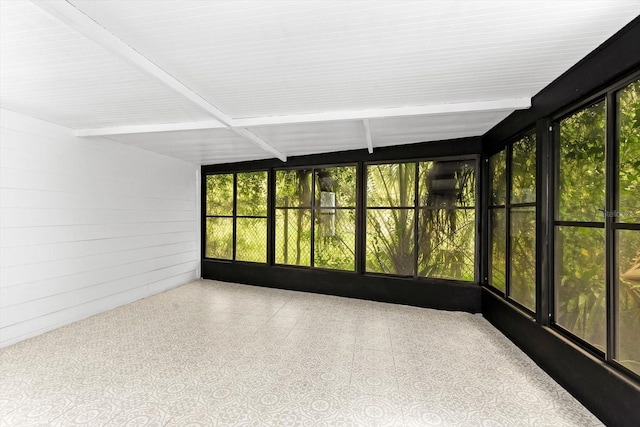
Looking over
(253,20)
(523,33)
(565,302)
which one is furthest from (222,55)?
(565,302)

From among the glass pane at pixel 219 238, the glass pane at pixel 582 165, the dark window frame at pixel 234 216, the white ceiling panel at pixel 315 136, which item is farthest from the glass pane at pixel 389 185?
the glass pane at pixel 219 238

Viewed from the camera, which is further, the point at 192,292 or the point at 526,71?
the point at 192,292

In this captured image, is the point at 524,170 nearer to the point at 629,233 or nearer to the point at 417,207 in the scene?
the point at 629,233

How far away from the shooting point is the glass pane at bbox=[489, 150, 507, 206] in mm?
3912

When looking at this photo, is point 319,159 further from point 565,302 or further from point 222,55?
point 565,302

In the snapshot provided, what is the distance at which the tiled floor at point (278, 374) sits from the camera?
2.18 m

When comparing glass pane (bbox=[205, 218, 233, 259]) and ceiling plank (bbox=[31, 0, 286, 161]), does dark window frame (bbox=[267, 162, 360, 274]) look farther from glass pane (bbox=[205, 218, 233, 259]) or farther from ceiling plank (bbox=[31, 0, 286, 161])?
ceiling plank (bbox=[31, 0, 286, 161])

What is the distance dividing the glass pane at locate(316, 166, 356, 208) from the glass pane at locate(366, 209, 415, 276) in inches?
19.6

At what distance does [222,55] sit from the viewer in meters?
2.24

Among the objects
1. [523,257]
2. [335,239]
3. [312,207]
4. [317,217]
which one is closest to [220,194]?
[312,207]

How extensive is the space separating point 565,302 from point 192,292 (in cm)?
547

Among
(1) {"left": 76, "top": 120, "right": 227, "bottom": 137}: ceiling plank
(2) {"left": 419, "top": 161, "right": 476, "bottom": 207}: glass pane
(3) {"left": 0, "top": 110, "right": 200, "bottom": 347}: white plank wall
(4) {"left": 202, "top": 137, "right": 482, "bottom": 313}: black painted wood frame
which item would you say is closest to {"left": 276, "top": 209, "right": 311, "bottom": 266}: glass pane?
(4) {"left": 202, "top": 137, "right": 482, "bottom": 313}: black painted wood frame

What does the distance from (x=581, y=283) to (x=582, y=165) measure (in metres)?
1.01

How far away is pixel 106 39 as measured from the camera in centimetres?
196
